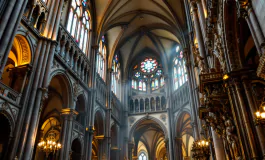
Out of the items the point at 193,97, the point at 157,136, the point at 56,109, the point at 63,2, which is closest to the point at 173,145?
the point at 193,97

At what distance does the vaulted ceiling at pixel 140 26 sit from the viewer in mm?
25125

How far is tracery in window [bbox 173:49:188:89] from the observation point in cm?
2922

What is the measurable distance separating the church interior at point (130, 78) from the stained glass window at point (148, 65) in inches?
5.9

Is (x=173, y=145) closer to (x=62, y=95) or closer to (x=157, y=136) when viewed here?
(x=157, y=136)

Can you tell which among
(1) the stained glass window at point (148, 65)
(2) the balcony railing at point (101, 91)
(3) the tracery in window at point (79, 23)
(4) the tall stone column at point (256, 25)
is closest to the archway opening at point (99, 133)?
(2) the balcony railing at point (101, 91)

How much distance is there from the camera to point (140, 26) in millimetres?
30688

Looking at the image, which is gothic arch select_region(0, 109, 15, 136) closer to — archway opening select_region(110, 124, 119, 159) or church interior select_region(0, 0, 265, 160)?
church interior select_region(0, 0, 265, 160)

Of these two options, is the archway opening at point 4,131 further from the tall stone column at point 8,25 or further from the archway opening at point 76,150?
the archway opening at point 76,150

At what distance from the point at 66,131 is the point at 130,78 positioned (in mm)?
18508

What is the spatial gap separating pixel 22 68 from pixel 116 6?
48.7 feet

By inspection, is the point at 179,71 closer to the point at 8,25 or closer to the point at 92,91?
the point at 92,91

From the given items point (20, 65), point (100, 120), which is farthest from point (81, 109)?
point (20, 65)

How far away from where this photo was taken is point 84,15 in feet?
74.4

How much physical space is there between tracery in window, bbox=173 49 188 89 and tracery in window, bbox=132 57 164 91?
2.89m
